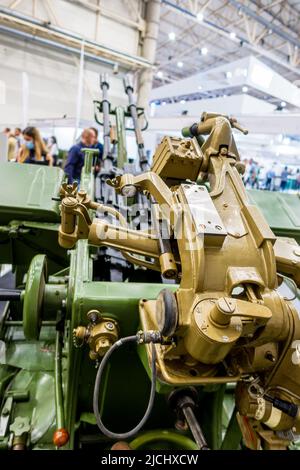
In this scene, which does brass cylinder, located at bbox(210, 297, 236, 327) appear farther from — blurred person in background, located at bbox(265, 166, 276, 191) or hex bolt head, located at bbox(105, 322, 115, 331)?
blurred person in background, located at bbox(265, 166, 276, 191)

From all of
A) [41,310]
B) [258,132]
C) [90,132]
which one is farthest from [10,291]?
[258,132]

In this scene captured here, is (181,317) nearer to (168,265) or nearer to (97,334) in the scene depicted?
(168,265)

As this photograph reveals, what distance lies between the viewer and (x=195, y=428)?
107 centimetres

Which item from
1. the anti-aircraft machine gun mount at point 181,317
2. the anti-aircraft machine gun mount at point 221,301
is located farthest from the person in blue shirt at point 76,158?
the anti-aircraft machine gun mount at point 221,301

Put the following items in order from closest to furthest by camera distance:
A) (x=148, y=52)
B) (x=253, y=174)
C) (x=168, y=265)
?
(x=168, y=265)
(x=148, y=52)
(x=253, y=174)

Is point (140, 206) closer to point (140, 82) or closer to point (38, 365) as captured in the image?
point (38, 365)

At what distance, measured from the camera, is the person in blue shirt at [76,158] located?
3.61 m

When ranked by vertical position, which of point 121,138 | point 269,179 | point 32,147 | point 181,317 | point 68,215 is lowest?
point 181,317

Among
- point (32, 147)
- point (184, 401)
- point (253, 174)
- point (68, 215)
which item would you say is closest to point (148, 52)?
point (253, 174)

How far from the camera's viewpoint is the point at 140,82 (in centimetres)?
878

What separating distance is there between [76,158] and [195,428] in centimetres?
315

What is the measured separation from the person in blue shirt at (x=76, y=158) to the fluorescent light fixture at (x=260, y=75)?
3544 mm

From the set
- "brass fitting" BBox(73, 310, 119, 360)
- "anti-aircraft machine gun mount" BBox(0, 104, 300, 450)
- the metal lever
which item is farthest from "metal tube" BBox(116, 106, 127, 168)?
the metal lever

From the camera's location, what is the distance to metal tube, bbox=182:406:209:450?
101 centimetres
